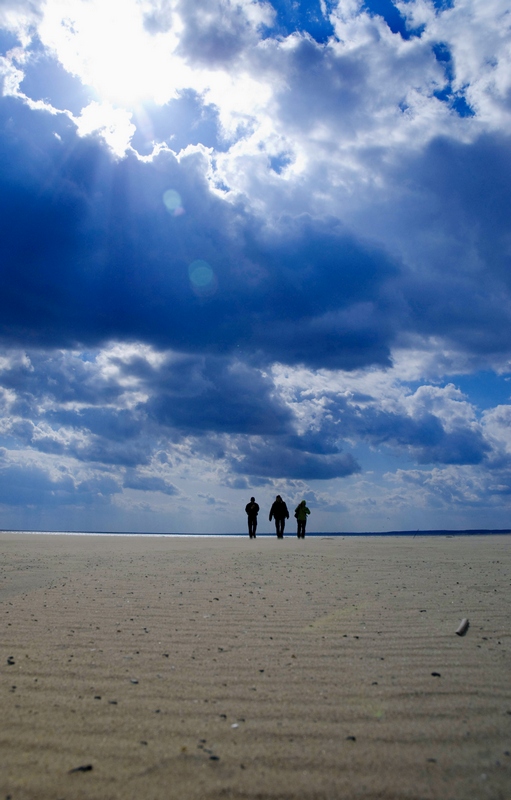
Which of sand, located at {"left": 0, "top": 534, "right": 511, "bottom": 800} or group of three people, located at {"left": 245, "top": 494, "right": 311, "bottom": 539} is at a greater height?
group of three people, located at {"left": 245, "top": 494, "right": 311, "bottom": 539}

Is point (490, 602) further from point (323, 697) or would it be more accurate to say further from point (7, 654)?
point (7, 654)

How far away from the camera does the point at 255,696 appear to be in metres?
4.29

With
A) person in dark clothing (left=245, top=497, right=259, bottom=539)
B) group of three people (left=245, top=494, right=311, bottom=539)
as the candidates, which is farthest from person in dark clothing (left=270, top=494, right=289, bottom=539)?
person in dark clothing (left=245, top=497, right=259, bottom=539)

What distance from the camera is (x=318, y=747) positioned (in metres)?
3.46

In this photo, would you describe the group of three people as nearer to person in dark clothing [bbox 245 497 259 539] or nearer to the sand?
person in dark clothing [bbox 245 497 259 539]

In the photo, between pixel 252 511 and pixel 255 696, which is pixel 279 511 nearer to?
pixel 252 511

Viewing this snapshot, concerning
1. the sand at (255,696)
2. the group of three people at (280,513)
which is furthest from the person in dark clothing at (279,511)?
the sand at (255,696)

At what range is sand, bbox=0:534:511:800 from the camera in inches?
123

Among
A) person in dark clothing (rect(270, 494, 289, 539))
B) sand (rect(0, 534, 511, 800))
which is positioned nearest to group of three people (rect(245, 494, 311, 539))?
person in dark clothing (rect(270, 494, 289, 539))

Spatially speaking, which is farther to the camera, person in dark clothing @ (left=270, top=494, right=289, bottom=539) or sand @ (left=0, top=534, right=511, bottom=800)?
person in dark clothing @ (left=270, top=494, right=289, bottom=539)

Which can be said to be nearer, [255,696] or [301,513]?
[255,696]

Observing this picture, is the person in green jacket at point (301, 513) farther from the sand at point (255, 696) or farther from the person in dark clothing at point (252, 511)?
the sand at point (255, 696)

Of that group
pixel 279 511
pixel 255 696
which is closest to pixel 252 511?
pixel 279 511

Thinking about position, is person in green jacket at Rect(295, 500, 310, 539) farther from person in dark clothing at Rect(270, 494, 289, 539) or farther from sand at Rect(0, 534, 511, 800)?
sand at Rect(0, 534, 511, 800)
